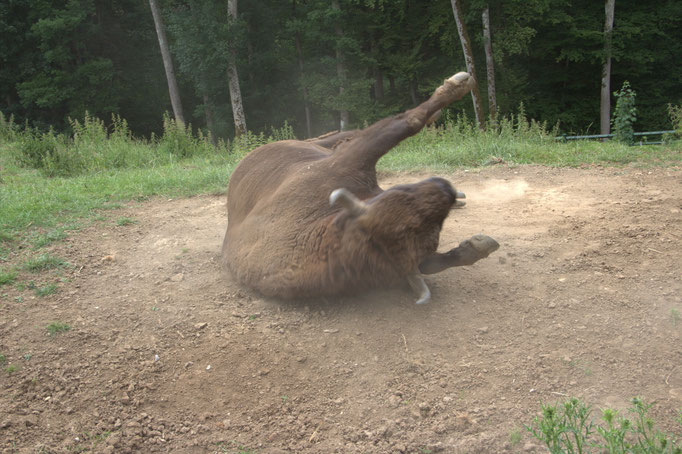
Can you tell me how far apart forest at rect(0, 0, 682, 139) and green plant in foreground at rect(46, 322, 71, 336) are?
13.4 meters

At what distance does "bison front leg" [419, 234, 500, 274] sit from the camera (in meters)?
3.41

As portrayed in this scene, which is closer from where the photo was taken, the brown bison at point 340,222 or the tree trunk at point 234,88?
the brown bison at point 340,222

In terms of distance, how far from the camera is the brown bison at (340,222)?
3062 mm

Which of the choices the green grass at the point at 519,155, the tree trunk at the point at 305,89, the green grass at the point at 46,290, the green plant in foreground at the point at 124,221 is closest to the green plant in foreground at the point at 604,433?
the green grass at the point at 46,290

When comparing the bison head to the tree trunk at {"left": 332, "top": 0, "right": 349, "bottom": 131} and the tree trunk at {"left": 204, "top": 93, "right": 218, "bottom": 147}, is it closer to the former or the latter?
the tree trunk at {"left": 332, "top": 0, "right": 349, "bottom": 131}

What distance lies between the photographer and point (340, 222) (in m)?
3.26

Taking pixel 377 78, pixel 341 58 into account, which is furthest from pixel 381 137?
pixel 377 78

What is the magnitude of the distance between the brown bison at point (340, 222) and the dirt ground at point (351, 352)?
0.27 meters

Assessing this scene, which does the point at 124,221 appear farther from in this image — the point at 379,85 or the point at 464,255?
the point at 379,85

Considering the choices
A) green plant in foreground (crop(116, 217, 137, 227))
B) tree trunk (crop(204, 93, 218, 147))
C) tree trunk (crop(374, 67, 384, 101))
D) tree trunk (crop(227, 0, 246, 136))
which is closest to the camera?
green plant in foreground (crop(116, 217, 137, 227))

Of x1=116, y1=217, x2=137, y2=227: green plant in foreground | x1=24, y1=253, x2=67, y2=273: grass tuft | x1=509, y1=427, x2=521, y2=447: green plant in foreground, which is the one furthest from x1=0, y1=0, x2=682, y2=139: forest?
x1=509, y1=427, x2=521, y2=447: green plant in foreground

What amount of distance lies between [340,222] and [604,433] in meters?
1.83

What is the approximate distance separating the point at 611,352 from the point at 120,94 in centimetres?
2935

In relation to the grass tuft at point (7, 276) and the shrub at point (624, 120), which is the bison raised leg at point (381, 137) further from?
the shrub at point (624, 120)
